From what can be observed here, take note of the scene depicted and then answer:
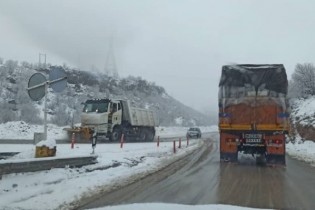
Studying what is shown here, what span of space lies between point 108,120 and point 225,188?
23475mm

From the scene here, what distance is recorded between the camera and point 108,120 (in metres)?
36.0

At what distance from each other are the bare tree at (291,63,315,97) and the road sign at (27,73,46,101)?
130ft

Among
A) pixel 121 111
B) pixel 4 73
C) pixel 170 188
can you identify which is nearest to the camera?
pixel 170 188

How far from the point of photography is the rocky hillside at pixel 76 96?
287 feet

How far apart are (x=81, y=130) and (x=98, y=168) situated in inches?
702

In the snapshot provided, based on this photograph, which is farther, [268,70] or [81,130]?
[81,130]

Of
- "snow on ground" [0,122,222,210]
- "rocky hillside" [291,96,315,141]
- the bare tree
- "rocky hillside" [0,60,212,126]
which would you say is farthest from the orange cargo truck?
"rocky hillside" [0,60,212,126]

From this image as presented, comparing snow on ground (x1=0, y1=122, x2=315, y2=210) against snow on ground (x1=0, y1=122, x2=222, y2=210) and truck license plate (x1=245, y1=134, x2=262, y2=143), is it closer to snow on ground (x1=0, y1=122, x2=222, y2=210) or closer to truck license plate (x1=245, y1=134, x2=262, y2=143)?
snow on ground (x1=0, y1=122, x2=222, y2=210)

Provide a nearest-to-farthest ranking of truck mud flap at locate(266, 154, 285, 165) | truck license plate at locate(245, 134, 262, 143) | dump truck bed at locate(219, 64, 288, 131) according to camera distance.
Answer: dump truck bed at locate(219, 64, 288, 131) < truck mud flap at locate(266, 154, 285, 165) < truck license plate at locate(245, 134, 262, 143)

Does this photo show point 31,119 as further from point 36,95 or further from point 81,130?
point 36,95

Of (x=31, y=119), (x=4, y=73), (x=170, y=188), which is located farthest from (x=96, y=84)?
(x=170, y=188)

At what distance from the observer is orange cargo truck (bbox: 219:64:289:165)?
20641mm

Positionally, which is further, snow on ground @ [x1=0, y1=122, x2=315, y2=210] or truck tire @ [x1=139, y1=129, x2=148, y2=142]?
truck tire @ [x1=139, y1=129, x2=148, y2=142]

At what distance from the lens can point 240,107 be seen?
830 inches
